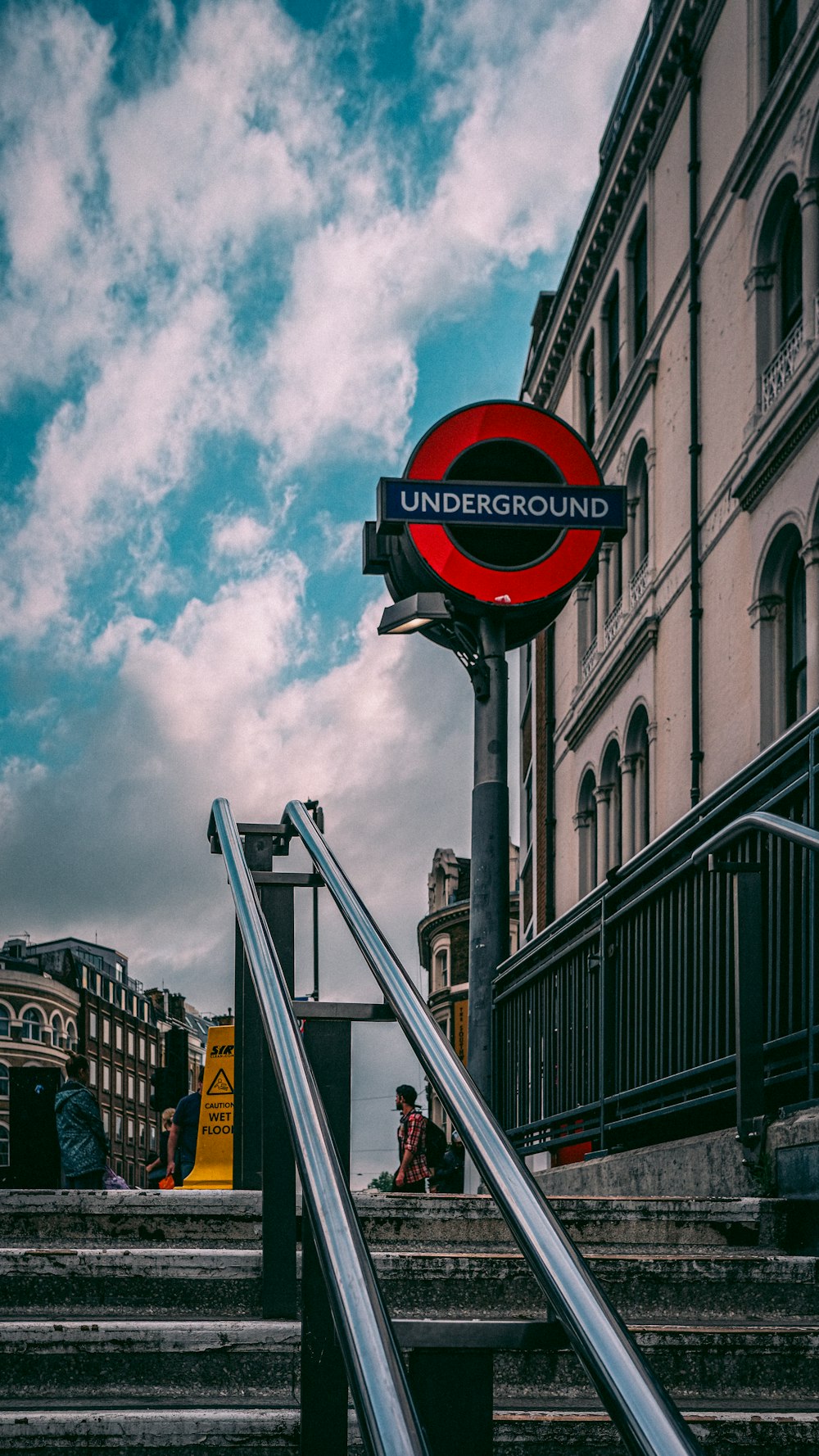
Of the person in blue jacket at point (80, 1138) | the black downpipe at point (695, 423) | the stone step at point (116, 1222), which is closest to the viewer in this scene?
the stone step at point (116, 1222)

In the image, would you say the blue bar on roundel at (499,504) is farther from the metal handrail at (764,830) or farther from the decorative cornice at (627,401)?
the decorative cornice at (627,401)

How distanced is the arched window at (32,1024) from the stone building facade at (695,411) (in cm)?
7283

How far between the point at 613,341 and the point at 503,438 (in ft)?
58.6

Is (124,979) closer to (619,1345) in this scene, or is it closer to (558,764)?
(558,764)

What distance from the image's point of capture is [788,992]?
5.54 m

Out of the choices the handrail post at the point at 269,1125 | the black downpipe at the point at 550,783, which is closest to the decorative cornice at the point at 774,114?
the black downpipe at the point at 550,783

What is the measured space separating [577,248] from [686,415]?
717 cm

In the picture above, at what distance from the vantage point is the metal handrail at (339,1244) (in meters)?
1.78

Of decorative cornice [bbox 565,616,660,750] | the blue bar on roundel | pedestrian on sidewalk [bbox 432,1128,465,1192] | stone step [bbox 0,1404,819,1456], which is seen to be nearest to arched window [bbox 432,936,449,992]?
decorative cornice [bbox 565,616,660,750]

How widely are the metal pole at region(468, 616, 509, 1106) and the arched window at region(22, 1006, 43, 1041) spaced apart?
9130 centimetres

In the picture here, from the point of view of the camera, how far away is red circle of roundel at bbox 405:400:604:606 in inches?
294

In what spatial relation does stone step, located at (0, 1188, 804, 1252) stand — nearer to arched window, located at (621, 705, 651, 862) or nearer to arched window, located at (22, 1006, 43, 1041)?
arched window, located at (621, 705, 651, 862)

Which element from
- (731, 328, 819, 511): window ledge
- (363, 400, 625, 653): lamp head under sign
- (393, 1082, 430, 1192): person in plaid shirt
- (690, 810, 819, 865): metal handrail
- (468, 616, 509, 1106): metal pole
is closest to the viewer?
(690, 810, 819, 865): metal handrail

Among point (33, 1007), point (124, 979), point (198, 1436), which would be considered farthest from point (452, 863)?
point (198, 1436)
